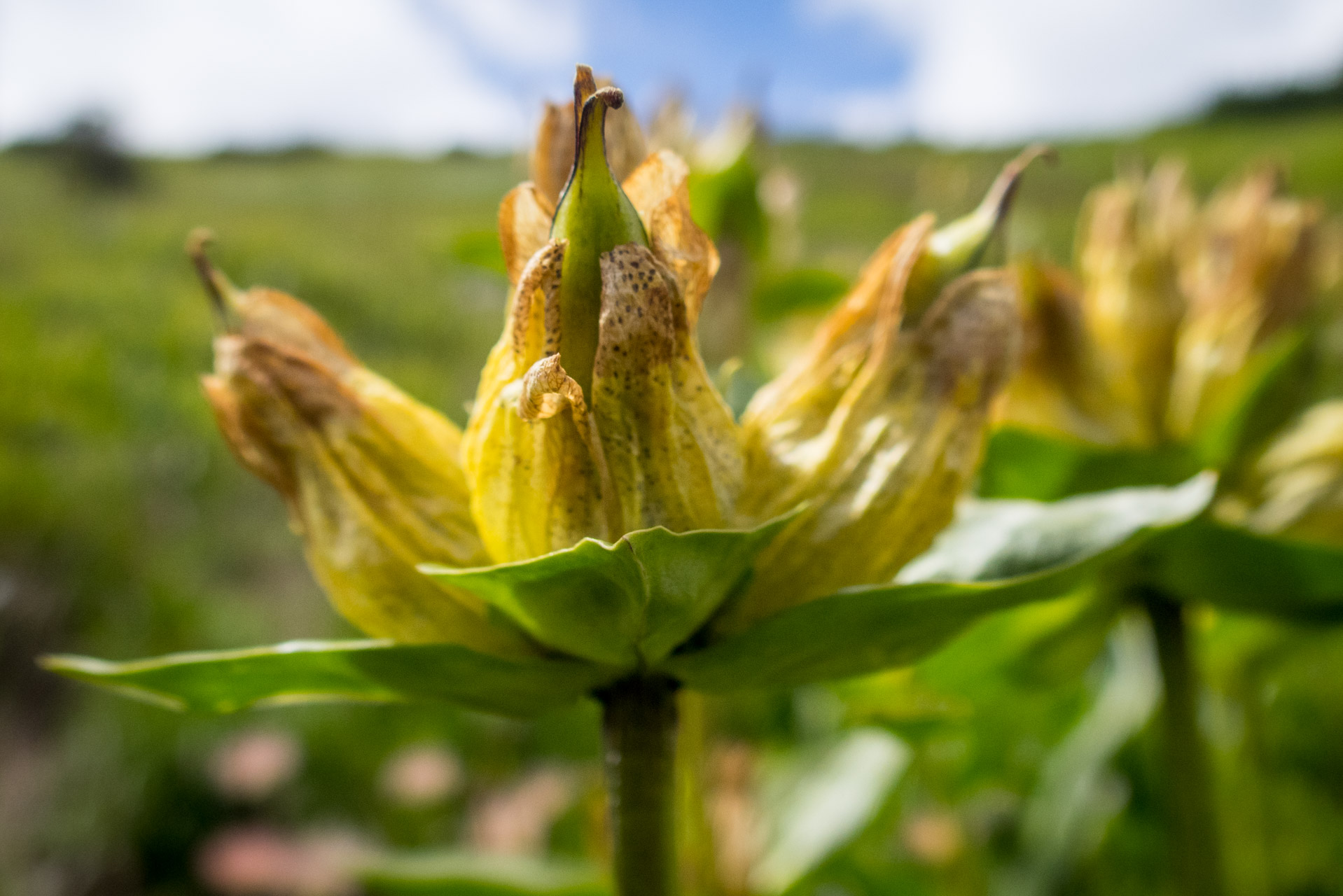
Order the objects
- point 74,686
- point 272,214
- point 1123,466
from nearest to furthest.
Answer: point 1123,466 < point 74,686 < point 272,214

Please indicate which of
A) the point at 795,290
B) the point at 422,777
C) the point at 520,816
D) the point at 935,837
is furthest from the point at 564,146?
the point at 422,777

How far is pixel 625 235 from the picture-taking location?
448 mm

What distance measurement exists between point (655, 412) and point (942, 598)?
0.18 meters

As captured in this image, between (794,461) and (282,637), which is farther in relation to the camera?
(282,637)

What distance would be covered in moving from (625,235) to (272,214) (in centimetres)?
906

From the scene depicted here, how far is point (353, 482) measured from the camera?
0.55 m

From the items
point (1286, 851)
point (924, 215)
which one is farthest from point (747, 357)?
point (1286, 851)

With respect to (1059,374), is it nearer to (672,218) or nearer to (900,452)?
(900,452)

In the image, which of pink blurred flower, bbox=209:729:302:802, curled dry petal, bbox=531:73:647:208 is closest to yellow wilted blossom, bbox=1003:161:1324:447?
curled dry petal, bbox=531:73:647:208

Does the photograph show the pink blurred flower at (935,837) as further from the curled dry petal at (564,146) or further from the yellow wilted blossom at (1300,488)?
the curled dry petal at (564,146)

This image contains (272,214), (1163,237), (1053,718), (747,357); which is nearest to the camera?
(1163,237)

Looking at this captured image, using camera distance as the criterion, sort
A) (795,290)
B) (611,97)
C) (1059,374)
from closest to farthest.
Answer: (611,97) < (1059,374) < (795,290)

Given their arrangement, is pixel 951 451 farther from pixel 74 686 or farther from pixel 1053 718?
pixel 74 686

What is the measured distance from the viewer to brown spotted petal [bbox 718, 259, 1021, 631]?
1.73 ft
